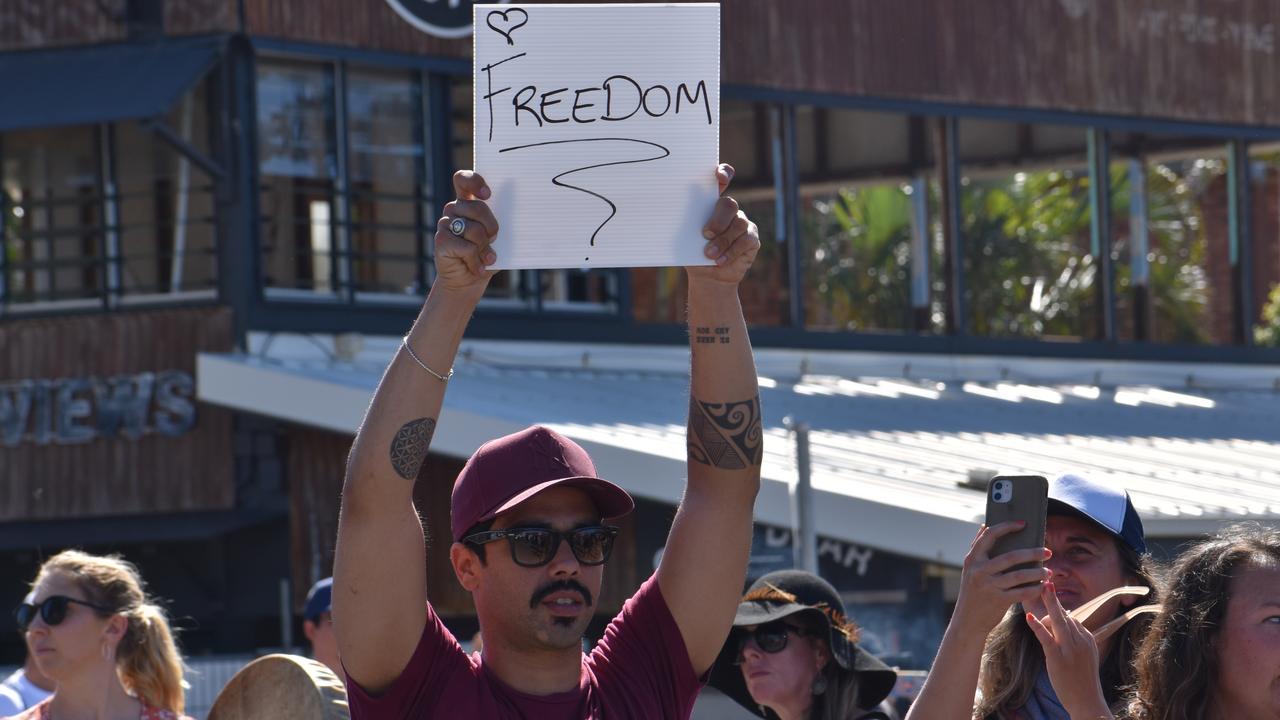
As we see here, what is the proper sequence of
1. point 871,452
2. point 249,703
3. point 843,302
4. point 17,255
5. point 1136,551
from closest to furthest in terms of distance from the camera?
point 1136,551, point 249,703, point 871,452, point 17,255, point 843,302

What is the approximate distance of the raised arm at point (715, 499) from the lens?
11.8ft

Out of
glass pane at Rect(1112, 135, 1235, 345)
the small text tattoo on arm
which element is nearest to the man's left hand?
the small text tattoo on arm

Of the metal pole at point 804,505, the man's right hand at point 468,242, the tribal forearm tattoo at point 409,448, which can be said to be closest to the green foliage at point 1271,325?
the metal pole at point 804,505

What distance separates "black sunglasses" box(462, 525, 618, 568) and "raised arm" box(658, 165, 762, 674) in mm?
208

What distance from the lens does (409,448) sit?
3229 mm

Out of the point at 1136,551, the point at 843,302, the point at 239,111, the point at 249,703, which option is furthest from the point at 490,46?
the point at 843,302

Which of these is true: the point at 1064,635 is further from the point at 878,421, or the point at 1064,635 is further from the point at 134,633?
the point at 878,421

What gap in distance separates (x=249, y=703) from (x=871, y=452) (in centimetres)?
927

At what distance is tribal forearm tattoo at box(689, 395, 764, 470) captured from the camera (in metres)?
3.61

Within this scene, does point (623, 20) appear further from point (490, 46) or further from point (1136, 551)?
Answer: point (1136, 551)

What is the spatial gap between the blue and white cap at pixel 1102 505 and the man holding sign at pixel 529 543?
2.88ft

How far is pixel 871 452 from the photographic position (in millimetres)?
13766

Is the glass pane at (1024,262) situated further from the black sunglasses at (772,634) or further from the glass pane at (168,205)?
the black sunglasses at (772,634)

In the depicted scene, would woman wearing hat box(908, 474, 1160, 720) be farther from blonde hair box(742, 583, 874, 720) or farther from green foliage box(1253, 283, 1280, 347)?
green foliage box(1253, 283, 1280, 347)
